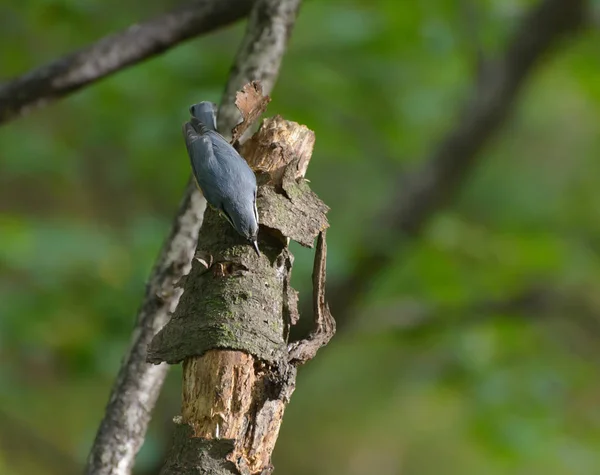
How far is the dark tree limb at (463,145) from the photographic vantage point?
3.80 metres

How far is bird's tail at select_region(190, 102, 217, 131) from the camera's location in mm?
1642

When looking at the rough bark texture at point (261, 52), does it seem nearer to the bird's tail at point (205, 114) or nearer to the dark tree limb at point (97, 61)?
the bird's tail at point (205, 114)

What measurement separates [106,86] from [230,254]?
2.60m

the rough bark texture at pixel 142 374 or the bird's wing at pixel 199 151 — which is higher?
the bird's wing at pixel 199 151

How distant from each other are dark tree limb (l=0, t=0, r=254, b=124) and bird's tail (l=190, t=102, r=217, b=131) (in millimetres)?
364

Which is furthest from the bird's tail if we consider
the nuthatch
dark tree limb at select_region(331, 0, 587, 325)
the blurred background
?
dark tree limb at select_region(331, 0, 587, 325)

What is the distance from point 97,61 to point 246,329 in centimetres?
103

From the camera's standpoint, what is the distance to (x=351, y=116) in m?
4.04

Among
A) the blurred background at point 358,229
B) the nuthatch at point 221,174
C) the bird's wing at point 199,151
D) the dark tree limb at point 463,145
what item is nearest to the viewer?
the nuthatch at point 221,174

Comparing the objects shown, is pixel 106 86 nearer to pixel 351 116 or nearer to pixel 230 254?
pixel 351 116

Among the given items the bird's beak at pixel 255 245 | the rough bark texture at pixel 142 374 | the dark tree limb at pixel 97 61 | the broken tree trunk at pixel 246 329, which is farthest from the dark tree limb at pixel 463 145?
the bird's beak at pixel 255 245

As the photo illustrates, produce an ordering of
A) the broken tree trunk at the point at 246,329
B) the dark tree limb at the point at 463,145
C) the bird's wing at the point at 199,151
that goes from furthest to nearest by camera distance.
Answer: the dark tree limb at the point at 463,145
the bird's wing at the point at 199,151
the broken tree trunk at the point at 246,329

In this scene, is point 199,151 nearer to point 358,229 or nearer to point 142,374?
point 142,374

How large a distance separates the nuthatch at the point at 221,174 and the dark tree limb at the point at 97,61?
1.22 ft
